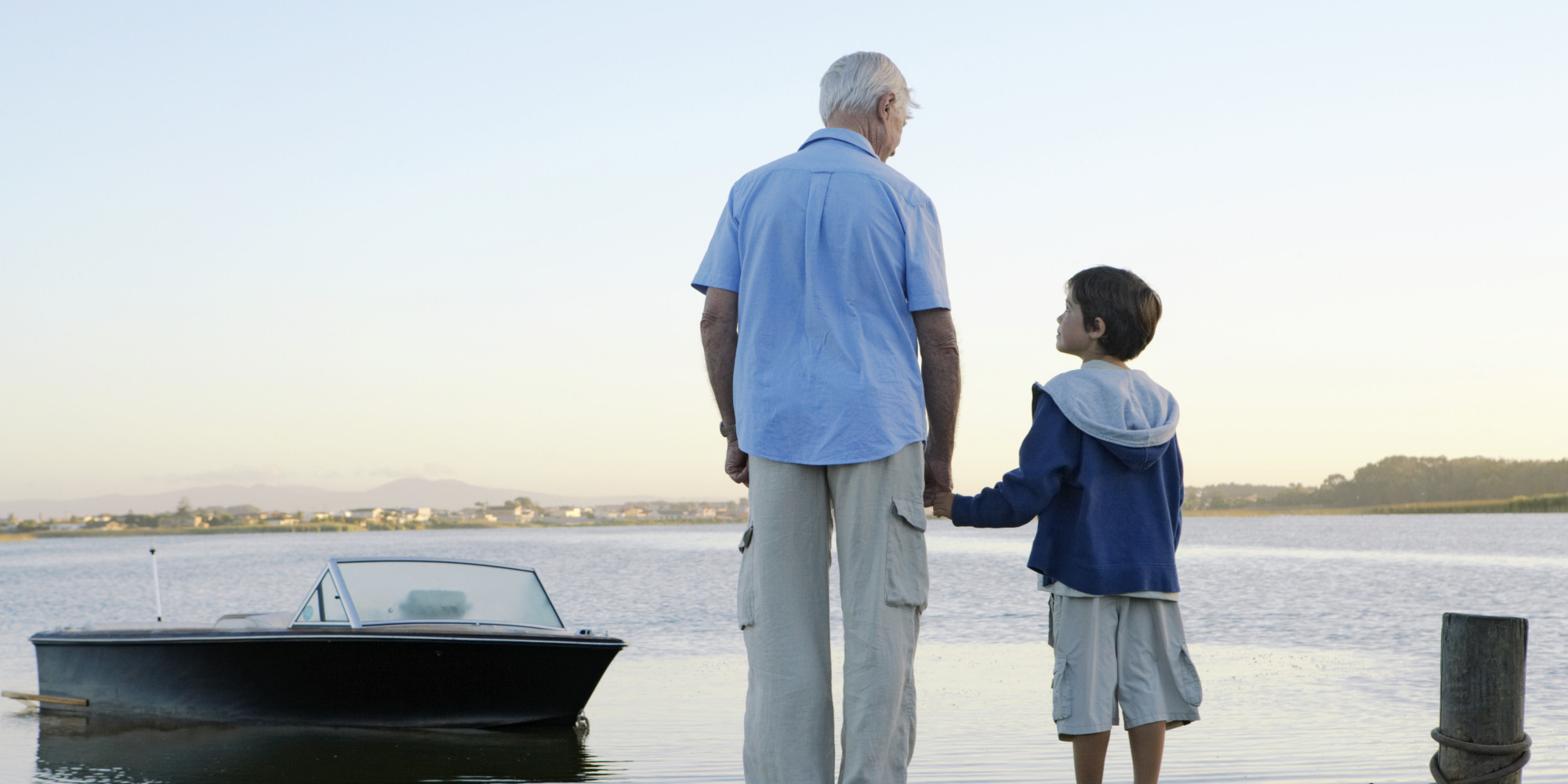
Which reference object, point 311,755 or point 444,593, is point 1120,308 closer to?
point 444,593

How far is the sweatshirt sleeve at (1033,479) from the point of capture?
3.21m

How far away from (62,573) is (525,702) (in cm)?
5460

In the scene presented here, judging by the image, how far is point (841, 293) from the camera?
2.80m

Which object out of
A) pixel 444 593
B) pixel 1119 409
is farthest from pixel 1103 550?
pixel 444 593

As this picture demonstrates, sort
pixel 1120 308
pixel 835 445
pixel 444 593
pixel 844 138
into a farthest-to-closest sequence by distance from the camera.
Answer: pixel 444 593, pixel 1120 308, pixel 844 138, pixel 835 445

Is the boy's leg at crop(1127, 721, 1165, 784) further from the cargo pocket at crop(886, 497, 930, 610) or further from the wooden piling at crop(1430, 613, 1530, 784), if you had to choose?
the wooden piling at crop(1430, 613, 1530, 784)

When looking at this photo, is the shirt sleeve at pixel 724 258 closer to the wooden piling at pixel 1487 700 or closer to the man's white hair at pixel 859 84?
the man's white hair at pixel 859 84

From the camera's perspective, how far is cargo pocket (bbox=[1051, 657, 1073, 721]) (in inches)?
128

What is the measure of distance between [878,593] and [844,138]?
1.08m

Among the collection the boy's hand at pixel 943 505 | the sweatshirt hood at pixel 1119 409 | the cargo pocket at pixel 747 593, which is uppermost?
the sweatshirt hood at pixel 1119 409

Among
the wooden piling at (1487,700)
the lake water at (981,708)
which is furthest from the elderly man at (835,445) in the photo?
the lake water at (981,708)

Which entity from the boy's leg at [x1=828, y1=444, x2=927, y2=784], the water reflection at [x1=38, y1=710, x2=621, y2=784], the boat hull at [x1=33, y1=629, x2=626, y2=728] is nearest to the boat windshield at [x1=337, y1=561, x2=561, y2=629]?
the boat hull at [x1=33, y1=629, x2=626, y2=728]

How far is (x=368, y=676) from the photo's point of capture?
8438 mm

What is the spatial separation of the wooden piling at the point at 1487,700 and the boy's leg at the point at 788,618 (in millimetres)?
1948
